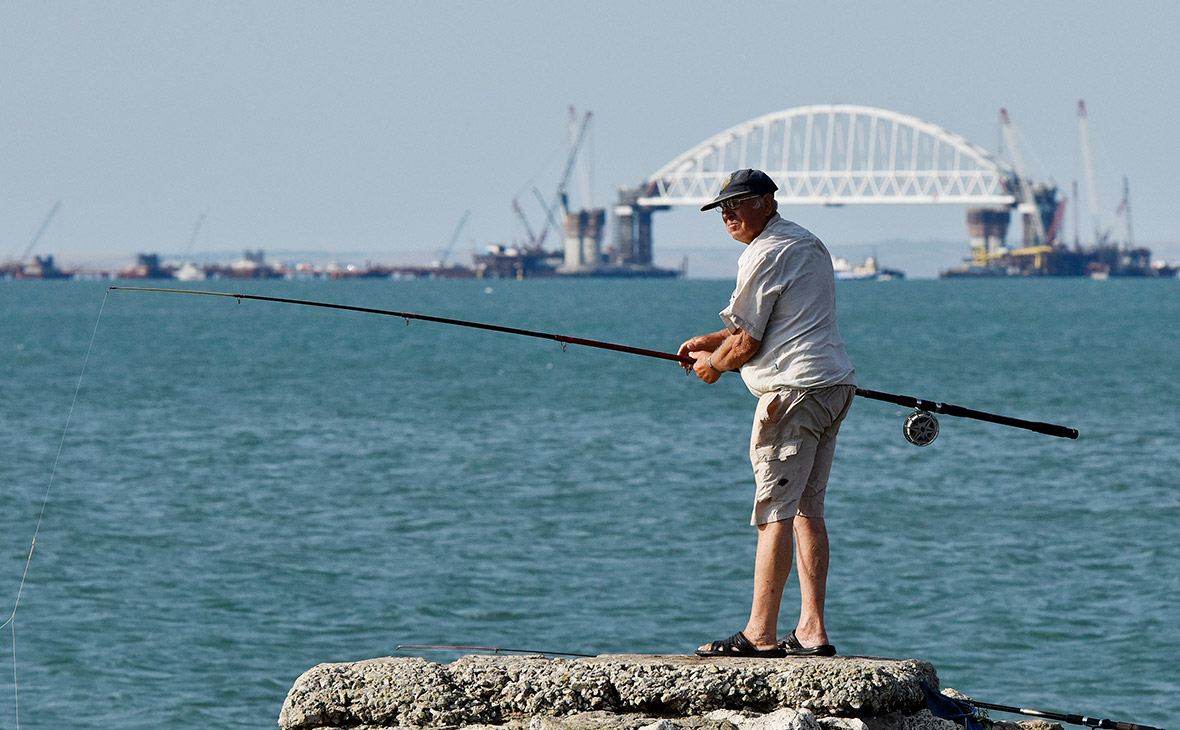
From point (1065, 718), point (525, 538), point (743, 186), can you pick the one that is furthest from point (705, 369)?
point (525, 538)

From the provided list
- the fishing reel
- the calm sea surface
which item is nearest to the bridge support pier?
the calm sea surface

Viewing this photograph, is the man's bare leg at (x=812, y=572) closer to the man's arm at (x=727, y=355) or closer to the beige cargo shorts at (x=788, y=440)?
the beige cargo shorts at (x=788, y=440)

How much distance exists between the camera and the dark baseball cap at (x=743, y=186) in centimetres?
560

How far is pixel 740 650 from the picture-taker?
18.4ft

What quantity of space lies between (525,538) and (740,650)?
41.3ft

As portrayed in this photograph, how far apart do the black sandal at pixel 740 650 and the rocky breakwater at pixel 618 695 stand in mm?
161

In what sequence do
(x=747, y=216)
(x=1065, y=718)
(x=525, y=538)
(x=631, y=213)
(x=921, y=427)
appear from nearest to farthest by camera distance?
1. (x=747, y=216)
2. (x=1065, y=718)
3. (x=921, y=427)
4. (x=525, y=538)
5. (x=631, y=213)

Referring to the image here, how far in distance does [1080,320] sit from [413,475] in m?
68.9

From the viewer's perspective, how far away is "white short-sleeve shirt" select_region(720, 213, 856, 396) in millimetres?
5512

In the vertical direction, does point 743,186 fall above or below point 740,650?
above

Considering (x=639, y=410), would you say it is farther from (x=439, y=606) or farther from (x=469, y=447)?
(x=439, y=606)

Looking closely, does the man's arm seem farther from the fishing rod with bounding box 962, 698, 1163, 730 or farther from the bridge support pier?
the bridge support pier

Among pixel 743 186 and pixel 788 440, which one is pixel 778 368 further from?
pixel 743 186

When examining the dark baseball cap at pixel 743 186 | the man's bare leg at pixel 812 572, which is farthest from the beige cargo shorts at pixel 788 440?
the dark baseball cap at pixel 743 186
